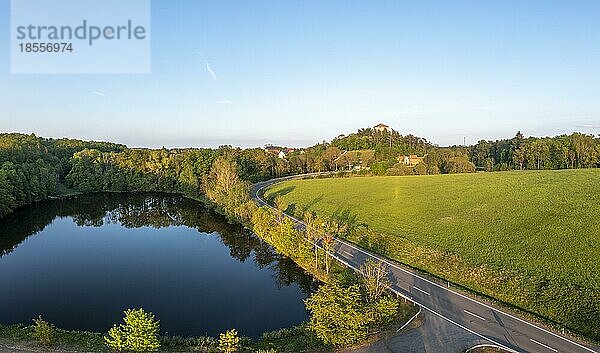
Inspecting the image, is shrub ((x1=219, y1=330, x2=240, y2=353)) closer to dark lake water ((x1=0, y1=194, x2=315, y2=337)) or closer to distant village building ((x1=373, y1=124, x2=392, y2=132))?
dark lake water ((x1=0, y1=194, x2=315, y2=337))

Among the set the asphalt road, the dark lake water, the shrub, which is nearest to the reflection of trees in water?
the dark lake water

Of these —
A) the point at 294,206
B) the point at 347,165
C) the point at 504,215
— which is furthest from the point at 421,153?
the point at 504,215

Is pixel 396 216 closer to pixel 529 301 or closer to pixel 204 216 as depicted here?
pixel 529 301

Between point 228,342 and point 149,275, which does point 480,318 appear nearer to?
point 228,342

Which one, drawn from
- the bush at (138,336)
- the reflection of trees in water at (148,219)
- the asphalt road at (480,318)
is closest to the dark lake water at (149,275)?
the reflection of trees in water at (148,219)

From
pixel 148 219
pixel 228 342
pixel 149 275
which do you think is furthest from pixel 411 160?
pixel 228 342
